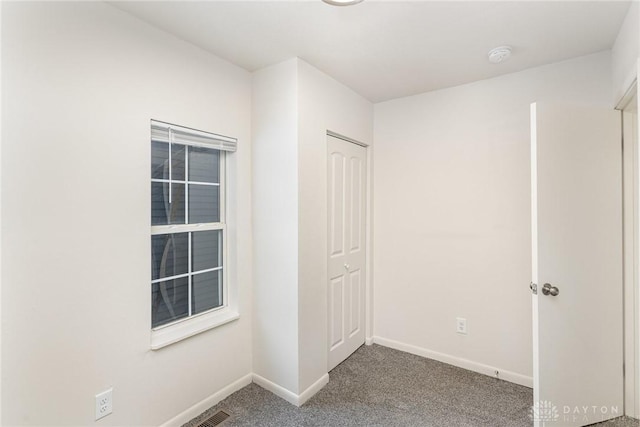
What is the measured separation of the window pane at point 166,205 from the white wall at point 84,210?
0.13 meters

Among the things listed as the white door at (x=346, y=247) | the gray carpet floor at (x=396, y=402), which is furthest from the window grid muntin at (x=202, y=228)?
the white door at (x=346, y=247)

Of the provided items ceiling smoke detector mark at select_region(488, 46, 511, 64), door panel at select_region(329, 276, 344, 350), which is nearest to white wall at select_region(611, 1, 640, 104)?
ceiling smoke detector mark at select_region(488, 46, 511, 64)

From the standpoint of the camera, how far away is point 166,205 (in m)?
1.94

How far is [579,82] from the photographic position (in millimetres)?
2150

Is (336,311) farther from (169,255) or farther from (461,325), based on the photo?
(169,255)

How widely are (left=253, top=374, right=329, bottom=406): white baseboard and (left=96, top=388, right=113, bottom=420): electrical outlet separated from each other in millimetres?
1007

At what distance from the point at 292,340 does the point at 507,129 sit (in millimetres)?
2281

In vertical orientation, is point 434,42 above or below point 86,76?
above

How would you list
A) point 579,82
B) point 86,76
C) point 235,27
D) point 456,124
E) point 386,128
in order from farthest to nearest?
point 386,128 → point 456,124 → point 579,82 → point 235,27 → point 86,76

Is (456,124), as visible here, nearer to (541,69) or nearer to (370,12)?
(541,69)

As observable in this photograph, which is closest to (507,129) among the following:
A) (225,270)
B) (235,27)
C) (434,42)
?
(434,42)

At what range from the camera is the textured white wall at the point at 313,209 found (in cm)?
217

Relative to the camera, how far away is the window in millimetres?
1898

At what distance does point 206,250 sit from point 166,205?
0.45 meters
